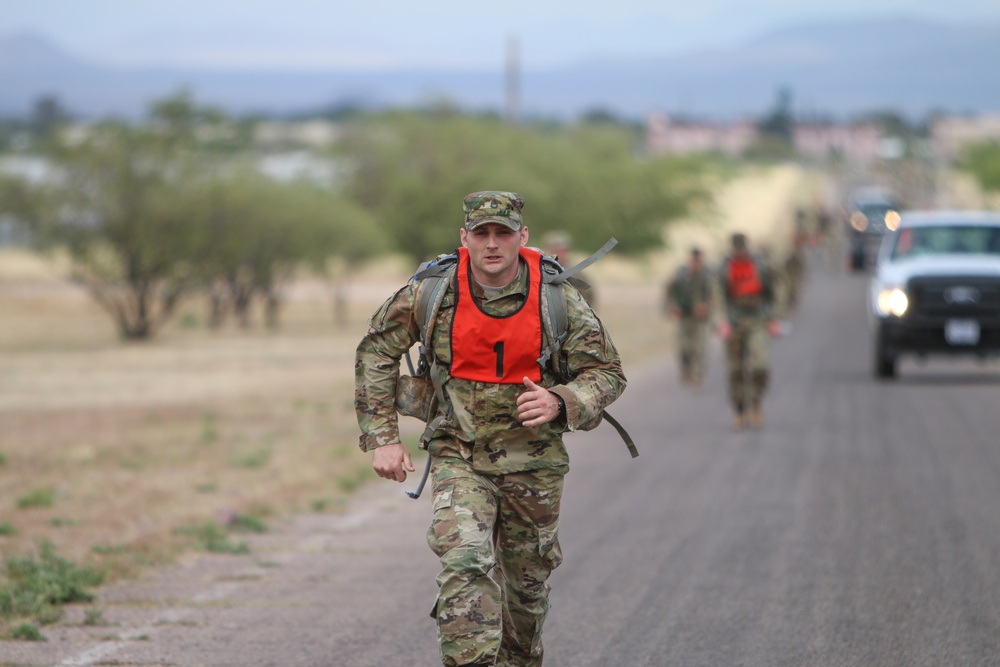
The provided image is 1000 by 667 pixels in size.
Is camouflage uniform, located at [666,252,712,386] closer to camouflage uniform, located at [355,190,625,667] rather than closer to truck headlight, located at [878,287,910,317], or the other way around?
truck headlight, located at [878,287,910,317]

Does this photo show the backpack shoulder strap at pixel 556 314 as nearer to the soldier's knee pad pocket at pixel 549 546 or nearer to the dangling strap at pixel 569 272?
the dangling strap at pixel 569 272

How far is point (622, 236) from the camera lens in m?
60.7

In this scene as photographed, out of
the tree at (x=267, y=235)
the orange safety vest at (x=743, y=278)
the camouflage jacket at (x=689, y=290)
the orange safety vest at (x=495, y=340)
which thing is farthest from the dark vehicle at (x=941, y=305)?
the tree at (x=267, y=235)

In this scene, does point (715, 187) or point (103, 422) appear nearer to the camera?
point (103, 422)

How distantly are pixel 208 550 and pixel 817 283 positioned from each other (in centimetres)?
4351

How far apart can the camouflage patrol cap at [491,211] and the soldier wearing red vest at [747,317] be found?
32.5 feet

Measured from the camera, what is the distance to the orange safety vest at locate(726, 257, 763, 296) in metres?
15.3

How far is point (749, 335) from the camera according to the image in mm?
15406

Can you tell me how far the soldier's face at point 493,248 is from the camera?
5.39m

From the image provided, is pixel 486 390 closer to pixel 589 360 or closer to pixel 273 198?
pixel 589 360

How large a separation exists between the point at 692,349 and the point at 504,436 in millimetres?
15270

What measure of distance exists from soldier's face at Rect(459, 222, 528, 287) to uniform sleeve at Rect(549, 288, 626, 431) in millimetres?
274

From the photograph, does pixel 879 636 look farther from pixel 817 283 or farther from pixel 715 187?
pixel 715 187

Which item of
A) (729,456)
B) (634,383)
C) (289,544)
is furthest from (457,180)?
(289,544)
